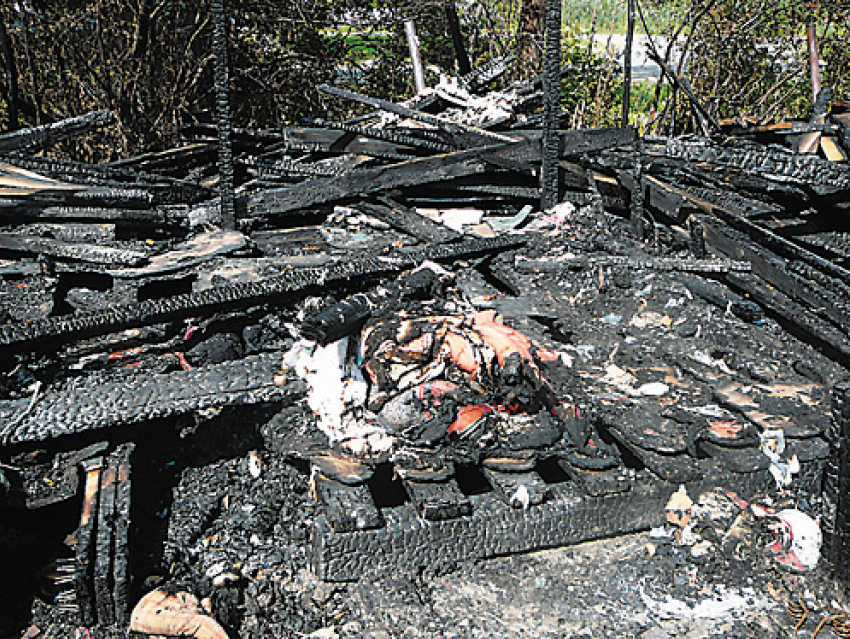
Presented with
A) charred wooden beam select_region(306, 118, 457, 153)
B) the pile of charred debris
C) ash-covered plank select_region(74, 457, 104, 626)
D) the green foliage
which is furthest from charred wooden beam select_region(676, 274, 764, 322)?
the green foliage

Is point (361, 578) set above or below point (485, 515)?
below

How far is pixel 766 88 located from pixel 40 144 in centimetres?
984

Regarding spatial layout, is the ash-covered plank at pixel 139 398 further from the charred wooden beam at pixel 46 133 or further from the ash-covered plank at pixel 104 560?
the charred wooden beam at pixel 46 133

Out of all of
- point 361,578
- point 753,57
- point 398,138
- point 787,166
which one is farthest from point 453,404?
point 753,57

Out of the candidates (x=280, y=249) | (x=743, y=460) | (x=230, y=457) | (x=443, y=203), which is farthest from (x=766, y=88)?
(x=230, y=457)

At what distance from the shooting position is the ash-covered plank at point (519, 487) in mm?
2820

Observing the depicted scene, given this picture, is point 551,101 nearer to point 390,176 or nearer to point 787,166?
point 390,176

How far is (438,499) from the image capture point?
277 centimetres

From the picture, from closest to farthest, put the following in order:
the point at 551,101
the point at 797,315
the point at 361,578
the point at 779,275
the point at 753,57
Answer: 1. the point at 361,578
2. the point at 797,315
3. the point at 779,275
4. the point at 551,101
5. the point at 753,57

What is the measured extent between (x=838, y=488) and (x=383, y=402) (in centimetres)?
178

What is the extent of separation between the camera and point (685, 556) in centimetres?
283

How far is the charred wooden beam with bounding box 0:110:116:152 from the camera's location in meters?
6.24

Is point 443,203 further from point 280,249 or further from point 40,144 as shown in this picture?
point 40,144

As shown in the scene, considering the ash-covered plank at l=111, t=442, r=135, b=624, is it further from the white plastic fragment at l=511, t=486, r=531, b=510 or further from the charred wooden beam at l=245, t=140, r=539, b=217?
the charred wooden beam at l=245, t=140, r=539, b=217
